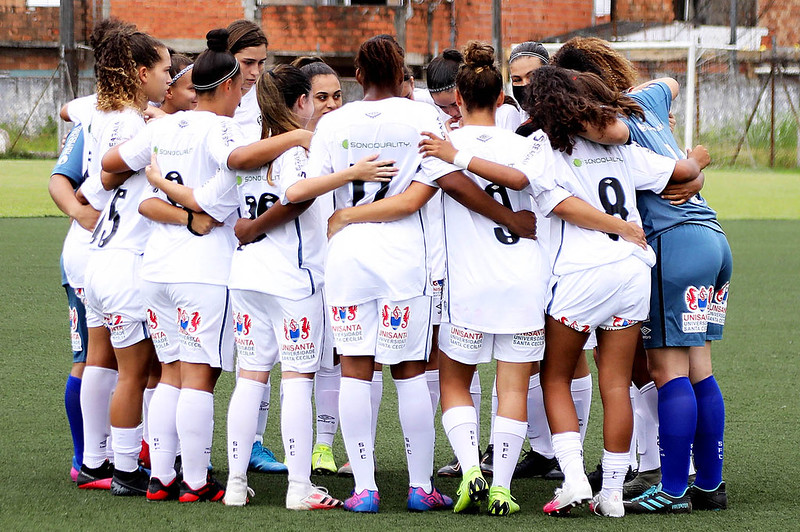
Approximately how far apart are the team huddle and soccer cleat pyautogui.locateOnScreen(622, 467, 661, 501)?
10.7 inches

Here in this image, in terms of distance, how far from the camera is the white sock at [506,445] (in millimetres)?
3986

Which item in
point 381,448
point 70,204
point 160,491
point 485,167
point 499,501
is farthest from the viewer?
point 381,448

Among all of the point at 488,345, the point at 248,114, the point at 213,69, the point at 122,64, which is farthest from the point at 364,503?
the point at 248,114

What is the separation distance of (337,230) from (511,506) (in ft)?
4.29

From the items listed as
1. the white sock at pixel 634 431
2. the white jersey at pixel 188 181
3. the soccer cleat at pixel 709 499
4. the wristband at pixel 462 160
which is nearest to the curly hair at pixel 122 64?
the white jersey at pixel 188 181

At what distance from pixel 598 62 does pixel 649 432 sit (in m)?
1.63

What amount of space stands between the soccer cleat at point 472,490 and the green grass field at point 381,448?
7 cm

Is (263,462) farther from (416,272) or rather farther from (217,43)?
(217,43)

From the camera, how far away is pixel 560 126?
3953mm

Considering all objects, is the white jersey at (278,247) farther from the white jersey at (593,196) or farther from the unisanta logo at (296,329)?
the white jersey at (593,196)

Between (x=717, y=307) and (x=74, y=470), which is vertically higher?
(x=717, y=307)

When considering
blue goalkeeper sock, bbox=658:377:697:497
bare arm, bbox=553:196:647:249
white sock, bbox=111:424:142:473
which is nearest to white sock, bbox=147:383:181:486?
white sock, bbox=111:424:142:473

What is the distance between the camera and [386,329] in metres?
4.01

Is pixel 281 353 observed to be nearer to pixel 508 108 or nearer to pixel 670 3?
pixel 508 108
